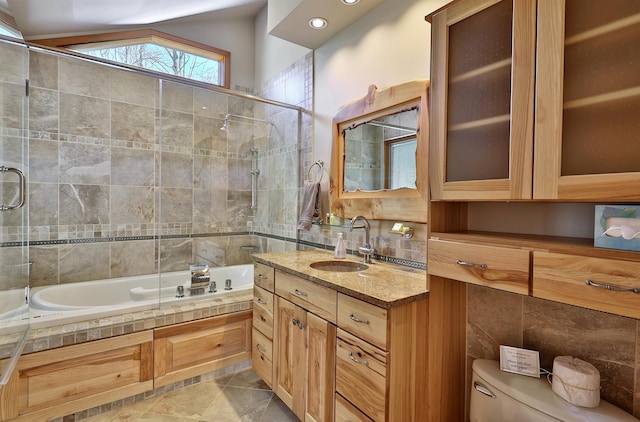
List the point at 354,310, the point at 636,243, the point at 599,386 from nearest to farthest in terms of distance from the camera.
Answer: the point at 636,243
the point at 599,386
the point at 354,310

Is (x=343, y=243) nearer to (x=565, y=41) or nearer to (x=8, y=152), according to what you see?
(x=565, y=41)

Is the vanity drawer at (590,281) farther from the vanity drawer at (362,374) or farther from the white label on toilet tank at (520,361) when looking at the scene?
the vanity drawer at (362,374)

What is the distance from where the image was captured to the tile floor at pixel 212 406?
74.7 inches

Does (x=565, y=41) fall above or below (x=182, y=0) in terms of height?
below

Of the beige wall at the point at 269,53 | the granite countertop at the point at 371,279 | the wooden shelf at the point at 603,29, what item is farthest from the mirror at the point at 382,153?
the beige wall at the point at 269,53

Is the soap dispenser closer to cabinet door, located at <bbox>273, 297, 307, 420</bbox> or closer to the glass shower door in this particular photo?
cabinet door, located at <bbox>273, 297, 307, 420</bbox>

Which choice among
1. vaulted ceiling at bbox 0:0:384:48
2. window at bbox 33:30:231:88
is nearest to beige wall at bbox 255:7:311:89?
vaulted ceiling at bbox 0:0:384:48

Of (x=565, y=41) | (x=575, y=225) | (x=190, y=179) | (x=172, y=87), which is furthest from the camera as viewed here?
(x=190, y=179)

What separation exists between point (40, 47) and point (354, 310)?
2.65m

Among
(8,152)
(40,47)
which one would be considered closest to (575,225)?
(8,152)

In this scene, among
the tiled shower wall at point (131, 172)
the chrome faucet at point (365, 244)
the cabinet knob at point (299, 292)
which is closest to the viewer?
the cabinet knob at point (299, 292)

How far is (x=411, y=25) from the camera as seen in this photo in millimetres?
1792

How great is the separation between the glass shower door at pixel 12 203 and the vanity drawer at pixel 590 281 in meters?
2.43

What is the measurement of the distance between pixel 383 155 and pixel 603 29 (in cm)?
117
